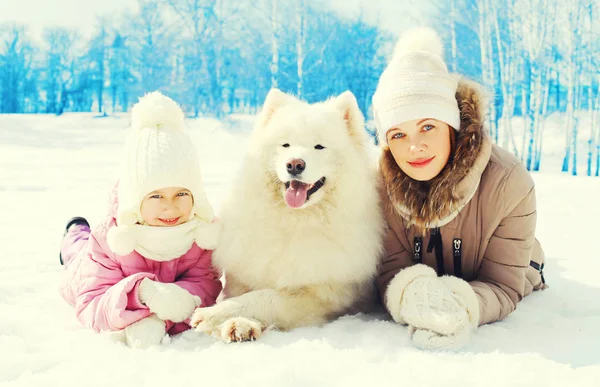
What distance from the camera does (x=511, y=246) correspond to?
8.59 feet

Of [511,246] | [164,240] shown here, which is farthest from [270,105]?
[511,246]

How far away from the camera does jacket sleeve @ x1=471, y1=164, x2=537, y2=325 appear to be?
257 cm

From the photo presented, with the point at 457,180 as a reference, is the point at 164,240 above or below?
below

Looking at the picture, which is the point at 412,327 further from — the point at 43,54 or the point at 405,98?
the point at 43,54

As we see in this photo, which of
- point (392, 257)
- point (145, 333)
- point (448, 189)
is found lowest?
point (145, 333)

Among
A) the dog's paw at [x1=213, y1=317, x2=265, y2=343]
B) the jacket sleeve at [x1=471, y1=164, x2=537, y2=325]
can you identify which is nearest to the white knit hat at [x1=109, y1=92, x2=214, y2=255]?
the dog's paw at [x1=213, y1=317, x2=265, y2=343]

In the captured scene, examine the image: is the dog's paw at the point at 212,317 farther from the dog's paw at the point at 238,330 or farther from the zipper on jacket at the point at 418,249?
the zipper on jacket at the point at 418,249

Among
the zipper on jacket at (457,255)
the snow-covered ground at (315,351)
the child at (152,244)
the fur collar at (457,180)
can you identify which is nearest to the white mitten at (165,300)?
the child at (152,244)

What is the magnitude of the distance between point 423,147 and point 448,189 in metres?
0.25

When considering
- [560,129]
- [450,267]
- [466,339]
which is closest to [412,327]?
[466,339]

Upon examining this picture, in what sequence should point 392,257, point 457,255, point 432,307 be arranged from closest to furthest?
point 432,307, point 457,255, point 392,257

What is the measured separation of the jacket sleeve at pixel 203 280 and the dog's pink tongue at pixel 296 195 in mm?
637

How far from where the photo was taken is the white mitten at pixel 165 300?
2.34m

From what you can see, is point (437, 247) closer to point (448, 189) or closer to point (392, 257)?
point (392, 257)
